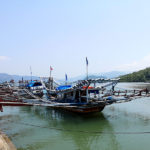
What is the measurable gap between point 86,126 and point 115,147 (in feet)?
12.8

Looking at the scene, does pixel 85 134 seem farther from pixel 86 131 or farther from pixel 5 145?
pixel 5 145

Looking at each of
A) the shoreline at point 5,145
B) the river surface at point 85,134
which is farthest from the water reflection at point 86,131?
the shoreline at point 5,145

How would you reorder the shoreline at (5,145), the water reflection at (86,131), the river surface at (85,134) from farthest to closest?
1. the water reflection at (86,131)
2. the river surface at (85,134)
3. the shoreline at (5,145)

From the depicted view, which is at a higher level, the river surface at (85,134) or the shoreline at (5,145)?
the shoreline at (5,145)

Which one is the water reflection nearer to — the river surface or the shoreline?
the river surface

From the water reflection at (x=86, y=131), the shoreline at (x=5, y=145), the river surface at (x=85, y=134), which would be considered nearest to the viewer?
the shoreline at (x=5, y=145)

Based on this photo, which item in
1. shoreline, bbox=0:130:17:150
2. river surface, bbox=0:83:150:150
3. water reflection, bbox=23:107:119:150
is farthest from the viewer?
water reflection, bbox=23:107:119:150

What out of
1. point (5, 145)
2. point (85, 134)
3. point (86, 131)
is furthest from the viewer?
point (86, 131)

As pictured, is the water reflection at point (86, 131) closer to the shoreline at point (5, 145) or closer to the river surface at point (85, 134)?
the river surface at point (85, 134)

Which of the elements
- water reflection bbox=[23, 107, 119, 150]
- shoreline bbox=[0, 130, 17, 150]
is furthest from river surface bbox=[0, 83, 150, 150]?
shoreline bbox=[0, 130, 17, 150]

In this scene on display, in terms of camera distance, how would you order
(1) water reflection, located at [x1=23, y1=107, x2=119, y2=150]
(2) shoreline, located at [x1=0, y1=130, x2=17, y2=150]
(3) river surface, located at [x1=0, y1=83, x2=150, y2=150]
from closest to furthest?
(2) shoreline, located at [x1=0, y1=130, x2=17, y2=150], (3) river surface, located at [x1=0, y1=83, x2=150, y2=150], (1) water reflection, located at [x1=23, y1=107, x2=119, y2=150]

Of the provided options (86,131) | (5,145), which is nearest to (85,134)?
(86,131)

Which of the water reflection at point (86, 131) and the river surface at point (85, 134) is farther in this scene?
the water reflection at point (86, 131)

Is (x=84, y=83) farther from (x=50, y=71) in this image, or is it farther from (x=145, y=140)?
(x=50, y=71)
